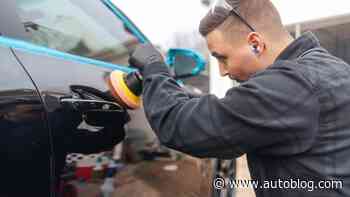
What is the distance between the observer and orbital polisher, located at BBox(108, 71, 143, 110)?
1.37 meters

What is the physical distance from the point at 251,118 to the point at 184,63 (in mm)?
726

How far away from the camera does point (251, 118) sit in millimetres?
1090

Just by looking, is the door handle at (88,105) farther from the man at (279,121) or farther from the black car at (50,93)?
the man at (279,121)

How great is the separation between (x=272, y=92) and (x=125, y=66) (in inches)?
31.8

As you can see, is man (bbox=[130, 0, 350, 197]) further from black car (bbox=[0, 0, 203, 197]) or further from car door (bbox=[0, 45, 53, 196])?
car door (bbox=[0, 45, 53, 196])

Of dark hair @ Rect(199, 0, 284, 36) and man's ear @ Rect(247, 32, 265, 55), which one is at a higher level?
dark hair @ Rect(199, 0, 284, 36)

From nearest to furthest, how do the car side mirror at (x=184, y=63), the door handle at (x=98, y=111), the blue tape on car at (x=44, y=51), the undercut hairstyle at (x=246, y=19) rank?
the blue tape on car at (x=44, y=51) → the door handle at (x=98, y=111) → the undercut hairstyle at (x=246, y=19) → the car side mirror at (x=184, y=63)

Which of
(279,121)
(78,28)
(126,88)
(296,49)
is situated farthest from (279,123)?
(78,28)

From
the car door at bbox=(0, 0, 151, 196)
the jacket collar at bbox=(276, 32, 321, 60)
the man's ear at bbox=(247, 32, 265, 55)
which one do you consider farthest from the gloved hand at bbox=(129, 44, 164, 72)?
the jacket collar at bbox=(276, 32, 321, 60)

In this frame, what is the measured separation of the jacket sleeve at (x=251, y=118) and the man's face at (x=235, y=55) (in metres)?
0.21

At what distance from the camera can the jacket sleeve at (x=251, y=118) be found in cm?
109

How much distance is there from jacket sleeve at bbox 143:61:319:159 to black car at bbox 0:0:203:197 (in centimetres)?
25

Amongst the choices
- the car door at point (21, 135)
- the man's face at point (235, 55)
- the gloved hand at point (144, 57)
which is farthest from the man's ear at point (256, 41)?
the car door at point (21, 135)

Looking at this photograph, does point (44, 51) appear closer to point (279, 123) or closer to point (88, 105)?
point (88, 105)
